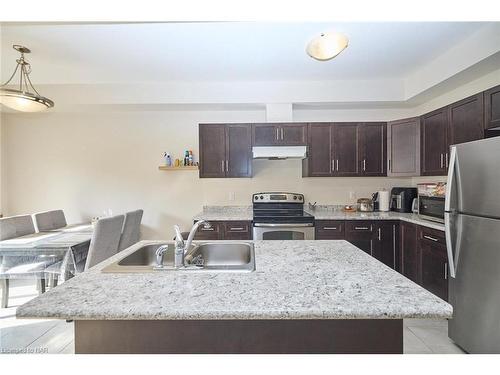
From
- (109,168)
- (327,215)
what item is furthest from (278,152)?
(109,168)

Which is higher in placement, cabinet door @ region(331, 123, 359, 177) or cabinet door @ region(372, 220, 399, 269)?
cabinet door @ region(331, 123, 359, 177)

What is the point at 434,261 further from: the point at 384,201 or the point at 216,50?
the point at 216,50

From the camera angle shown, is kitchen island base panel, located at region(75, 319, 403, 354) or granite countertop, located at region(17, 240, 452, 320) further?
kitchen island base panel, located at region(75, 319, 403, 354)

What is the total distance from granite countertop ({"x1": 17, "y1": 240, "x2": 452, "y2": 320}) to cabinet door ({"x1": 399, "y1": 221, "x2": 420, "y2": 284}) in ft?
6.18

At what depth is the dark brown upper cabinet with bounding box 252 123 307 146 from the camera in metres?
3.40

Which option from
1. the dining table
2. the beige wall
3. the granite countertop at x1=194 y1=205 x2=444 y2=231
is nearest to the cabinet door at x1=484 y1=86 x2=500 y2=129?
the granite countertop at x1=194 y1=205 x2=444 y2=231

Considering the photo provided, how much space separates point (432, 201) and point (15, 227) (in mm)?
4395

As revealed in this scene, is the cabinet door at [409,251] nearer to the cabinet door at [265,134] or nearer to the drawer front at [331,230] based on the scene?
the drawer front at [331,230]

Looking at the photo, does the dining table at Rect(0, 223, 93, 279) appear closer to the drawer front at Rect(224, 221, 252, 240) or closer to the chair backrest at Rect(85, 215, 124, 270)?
the chair backrest at Rect(85, 215, 124, 270)

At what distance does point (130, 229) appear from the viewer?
2939 mm

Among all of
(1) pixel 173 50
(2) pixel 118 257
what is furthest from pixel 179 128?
(2) pixel 118 257
